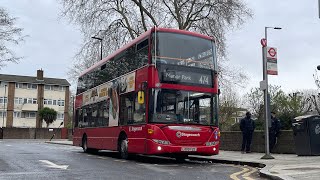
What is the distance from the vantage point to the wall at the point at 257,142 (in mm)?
15734

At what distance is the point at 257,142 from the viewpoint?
1733cm

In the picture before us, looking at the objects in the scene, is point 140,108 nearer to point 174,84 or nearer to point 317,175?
point 174,84

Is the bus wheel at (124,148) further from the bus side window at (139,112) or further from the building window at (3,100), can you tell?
the building window at (3,100)

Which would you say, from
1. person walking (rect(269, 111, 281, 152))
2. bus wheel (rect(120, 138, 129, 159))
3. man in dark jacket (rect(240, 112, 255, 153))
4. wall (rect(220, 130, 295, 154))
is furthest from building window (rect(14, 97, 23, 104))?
person walking (rect(269, 111, 281, 152))

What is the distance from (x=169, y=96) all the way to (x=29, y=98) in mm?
65953

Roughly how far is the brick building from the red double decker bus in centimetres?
6253

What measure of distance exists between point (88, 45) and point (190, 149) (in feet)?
56.3

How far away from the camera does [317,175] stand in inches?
331

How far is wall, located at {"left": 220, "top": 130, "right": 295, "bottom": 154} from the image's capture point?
1573 centimetres

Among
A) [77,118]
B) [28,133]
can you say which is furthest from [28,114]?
[77,118]

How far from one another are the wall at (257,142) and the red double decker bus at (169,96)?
12.6 ft

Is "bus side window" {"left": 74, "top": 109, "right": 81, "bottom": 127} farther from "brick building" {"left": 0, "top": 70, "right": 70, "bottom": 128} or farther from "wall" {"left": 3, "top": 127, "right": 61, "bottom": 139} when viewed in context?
"brick building" {"left": 0, "top": 70, "right": 70, "bottom": 128}

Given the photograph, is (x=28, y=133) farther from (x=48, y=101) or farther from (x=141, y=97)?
(x=141, y=97)

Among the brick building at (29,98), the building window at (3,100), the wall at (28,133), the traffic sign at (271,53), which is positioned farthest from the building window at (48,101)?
the traffic sign at (271,53)
